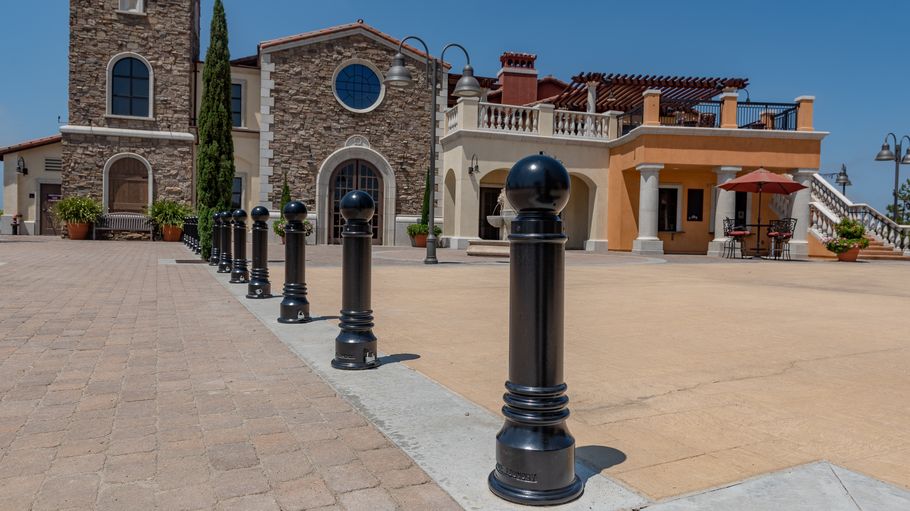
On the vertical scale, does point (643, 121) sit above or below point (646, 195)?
above

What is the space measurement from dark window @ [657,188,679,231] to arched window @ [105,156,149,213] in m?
19.6

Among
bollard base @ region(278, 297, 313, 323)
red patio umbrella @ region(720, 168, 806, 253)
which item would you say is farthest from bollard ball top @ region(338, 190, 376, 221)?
red patio umbrella @ region(720, 168, 806, 253)

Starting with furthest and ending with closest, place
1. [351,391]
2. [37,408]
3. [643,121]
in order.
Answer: [643,121], [351,391], [37,408]

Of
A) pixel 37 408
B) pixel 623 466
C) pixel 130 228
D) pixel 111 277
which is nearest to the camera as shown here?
pixel 623 466

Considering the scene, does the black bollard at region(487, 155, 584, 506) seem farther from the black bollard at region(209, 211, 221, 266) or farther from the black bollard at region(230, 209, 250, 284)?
the black bollard at region(209, 211, 221, 266)

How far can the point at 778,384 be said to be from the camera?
3.74 meters

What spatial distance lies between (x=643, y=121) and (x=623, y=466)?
19.6 metres

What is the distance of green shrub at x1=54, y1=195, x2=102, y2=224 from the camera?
2284 cm

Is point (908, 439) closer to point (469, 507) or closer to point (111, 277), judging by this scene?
point (469, 507)

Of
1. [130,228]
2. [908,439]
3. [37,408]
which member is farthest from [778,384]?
[130,228]

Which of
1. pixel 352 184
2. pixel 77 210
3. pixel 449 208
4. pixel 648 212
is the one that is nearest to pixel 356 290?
pixel 648 212

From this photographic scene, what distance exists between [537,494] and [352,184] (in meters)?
23.5

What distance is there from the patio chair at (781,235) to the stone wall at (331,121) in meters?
13.0

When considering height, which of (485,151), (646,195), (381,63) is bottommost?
(646,195)
